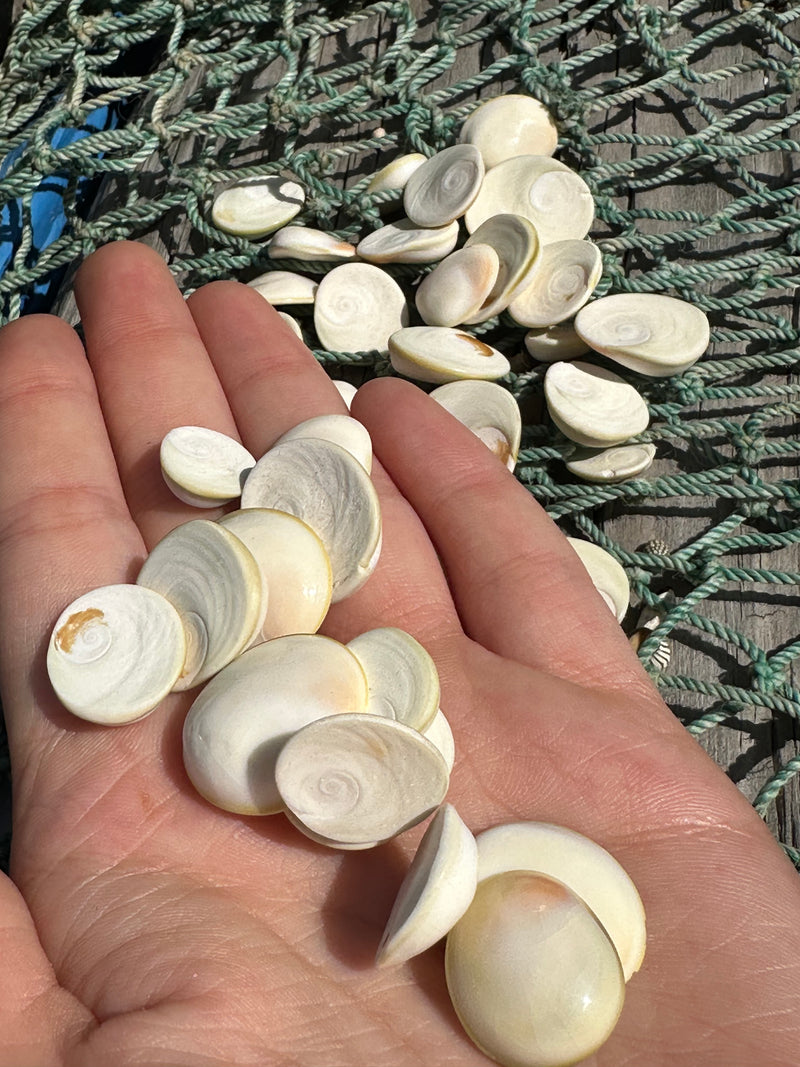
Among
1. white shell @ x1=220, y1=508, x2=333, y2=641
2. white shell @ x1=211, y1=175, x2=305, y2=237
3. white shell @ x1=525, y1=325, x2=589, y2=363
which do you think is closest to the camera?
white shell @ x1=220, y1=508, x2=333, y2=641

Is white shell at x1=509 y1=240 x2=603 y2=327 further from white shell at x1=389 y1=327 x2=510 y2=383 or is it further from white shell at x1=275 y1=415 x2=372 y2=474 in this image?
white shell at x1=275 y1=415 x2=372 y2=474

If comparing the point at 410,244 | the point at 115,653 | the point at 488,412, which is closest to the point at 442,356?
the point at 488,412

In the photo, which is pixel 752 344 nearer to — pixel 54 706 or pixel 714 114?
pixel 714 114

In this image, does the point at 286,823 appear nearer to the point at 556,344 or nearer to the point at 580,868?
the point at 580,868

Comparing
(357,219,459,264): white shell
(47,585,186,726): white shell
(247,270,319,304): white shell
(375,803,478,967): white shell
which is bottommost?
(47,585,186,726): white shell

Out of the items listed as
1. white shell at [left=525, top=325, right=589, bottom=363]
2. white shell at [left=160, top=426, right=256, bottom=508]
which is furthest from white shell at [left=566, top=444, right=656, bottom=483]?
white shell at [left=160, top=426, right=256, bottom=508]

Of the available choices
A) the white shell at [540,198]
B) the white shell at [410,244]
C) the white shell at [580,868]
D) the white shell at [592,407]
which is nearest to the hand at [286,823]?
the white shell at [580,868]
